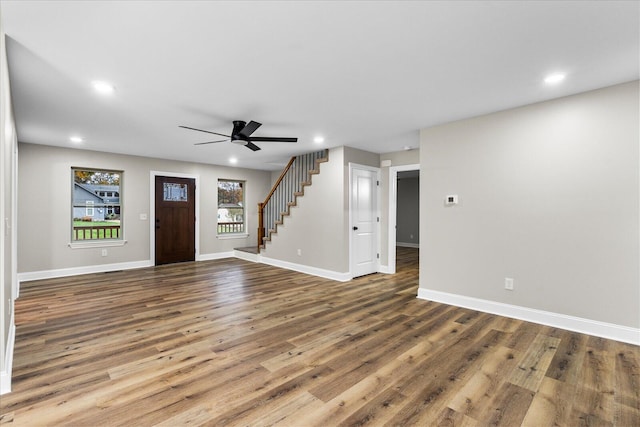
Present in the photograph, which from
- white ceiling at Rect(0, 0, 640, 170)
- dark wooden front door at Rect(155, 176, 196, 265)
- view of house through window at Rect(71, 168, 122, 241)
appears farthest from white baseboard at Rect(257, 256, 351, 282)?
view of house through window at Rect(71, 168, 122, 241)

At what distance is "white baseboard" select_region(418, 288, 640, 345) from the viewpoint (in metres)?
2.85

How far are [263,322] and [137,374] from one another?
1319 mm

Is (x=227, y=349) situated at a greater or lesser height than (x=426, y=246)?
lesser

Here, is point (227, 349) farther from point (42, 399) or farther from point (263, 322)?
point (42, 399)

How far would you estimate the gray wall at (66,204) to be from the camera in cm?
531

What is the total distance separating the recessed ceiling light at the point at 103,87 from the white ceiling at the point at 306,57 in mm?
94

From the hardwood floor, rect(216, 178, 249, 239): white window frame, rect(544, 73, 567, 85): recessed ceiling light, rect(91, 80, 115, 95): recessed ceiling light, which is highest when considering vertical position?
rect(91, 80, 115, 95): recessed ceiling light

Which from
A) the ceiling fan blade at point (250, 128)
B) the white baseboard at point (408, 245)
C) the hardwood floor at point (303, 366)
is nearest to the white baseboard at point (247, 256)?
the hardwood floor at point (303, 366)

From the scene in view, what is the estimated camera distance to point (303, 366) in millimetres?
2398

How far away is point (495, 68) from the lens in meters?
2.53

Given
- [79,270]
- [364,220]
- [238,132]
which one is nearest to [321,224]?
[364,220]

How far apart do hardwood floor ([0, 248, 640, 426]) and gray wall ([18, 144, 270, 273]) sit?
176 cm

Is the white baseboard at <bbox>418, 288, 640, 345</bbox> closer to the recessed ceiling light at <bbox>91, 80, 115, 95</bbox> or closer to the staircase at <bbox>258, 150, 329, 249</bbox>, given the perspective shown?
the staircase at <bbox>258, 150, 329, 249</bbox>

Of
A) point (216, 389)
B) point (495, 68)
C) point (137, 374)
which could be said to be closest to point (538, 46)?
point (495, 68)
